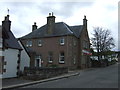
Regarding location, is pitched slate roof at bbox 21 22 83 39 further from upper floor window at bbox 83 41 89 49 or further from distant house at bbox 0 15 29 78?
distant house at bbox 0 15 29 78

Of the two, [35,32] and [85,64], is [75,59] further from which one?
[35,32]

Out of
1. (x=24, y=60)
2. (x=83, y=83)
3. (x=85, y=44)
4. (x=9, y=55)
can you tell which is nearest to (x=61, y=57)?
→ (x=85, y=44)

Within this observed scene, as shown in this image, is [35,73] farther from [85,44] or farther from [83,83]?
[85,44]

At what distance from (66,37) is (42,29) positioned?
7472mm

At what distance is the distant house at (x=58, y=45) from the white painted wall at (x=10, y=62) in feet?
49.3

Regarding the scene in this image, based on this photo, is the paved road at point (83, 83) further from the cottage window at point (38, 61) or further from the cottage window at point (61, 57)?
the cottage window at point (38, 61)

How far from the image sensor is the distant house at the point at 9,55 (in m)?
17.8

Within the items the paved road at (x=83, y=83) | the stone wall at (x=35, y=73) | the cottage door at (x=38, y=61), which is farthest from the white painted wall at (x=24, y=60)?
the cottage door at (x=38, y=61)

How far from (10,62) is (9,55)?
2.39ft

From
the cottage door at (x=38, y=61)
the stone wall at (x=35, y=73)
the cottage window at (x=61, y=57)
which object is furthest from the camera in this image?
the cottage door at (x=38, y=61)

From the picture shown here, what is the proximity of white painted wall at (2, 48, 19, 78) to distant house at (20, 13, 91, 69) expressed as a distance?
15.0 m

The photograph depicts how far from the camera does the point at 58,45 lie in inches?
1487

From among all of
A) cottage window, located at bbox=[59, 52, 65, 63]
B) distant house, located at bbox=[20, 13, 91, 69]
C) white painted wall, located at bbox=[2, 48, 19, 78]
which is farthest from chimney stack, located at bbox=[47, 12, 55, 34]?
white painted wall, located at bbox=[2, 48, 19, 78]

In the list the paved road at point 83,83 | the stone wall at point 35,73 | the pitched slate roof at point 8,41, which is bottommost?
the paved road at point 83,83
